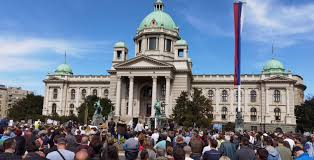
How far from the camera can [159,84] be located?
77562mm

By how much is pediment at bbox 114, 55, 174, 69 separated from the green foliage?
3384cm

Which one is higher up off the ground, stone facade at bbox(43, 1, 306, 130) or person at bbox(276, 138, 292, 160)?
stone facade at bbox(43, 1, 306, 130)

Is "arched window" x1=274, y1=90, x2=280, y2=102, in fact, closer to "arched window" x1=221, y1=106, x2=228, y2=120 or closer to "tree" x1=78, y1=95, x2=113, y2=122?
"arched window" x1=221, y1=106, x2=228, y2=120

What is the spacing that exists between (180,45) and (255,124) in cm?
2458

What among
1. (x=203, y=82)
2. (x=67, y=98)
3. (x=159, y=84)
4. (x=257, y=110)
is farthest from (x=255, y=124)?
(x=67, y=98)

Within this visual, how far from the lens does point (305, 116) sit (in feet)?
256

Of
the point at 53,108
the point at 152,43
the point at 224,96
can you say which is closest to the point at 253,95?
the point at 224,96

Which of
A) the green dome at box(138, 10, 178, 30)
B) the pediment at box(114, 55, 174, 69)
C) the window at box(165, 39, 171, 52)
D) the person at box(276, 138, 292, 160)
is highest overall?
the green dome at box(138, 10, 178, 30)

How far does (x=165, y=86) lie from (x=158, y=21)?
759 inches

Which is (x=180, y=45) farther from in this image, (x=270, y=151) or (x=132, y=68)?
(x=270, y=151)

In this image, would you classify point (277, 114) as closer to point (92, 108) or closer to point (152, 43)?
point (152, 43)

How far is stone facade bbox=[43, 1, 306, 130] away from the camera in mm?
74812

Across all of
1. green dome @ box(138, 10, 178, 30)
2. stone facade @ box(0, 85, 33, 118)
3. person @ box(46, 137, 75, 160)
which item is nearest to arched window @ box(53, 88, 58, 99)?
green dome @ box(138, 10, 178, 30)

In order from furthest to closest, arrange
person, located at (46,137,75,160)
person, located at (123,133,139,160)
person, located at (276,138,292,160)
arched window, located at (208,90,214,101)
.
Result: arched window, located at (208,90,214,101), person, located at (276,138,292,160), person, located at (123,133,139,160), person, located at (46,137,75,160)
